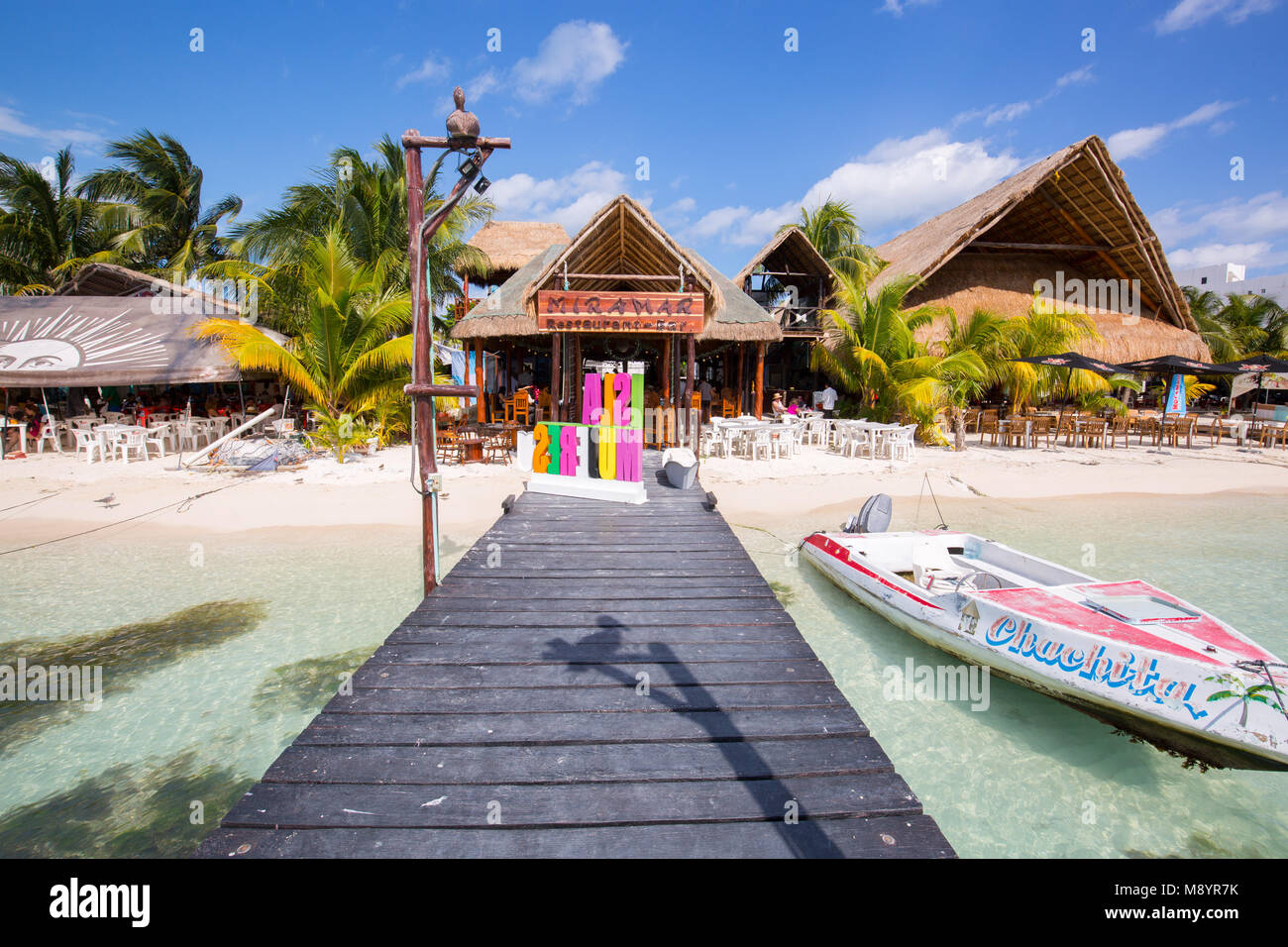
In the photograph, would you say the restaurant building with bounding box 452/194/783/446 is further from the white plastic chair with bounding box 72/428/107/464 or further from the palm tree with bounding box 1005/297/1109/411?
the white plastic chair with bounding box 72/428/107/464

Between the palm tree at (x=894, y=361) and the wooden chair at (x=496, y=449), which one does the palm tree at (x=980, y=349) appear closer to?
the palm tree at (x=894, y=361)

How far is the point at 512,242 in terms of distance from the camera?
2458 centimetres

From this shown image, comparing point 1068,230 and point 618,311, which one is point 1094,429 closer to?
point 1068,230

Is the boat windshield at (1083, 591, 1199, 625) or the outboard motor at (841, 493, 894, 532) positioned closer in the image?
the boat windshield at (1083, 591, 1199, 625)

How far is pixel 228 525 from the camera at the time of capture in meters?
8.98

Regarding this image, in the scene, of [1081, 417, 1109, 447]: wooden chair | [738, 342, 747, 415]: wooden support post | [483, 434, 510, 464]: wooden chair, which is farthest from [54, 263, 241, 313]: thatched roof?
[1081, 417, 1109, 447]: wooden chair

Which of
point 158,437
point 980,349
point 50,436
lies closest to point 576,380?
point 158,437

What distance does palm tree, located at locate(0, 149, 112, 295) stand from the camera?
61.7 ft

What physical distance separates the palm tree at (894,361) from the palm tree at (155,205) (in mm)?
21517

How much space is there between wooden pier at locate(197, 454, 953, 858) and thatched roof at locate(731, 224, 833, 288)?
52.9 feet

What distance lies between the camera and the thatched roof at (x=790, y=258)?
1855 cm

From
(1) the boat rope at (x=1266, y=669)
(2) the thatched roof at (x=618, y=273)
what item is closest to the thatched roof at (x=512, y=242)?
(2) the thatched roof at (x=618, y=273)
